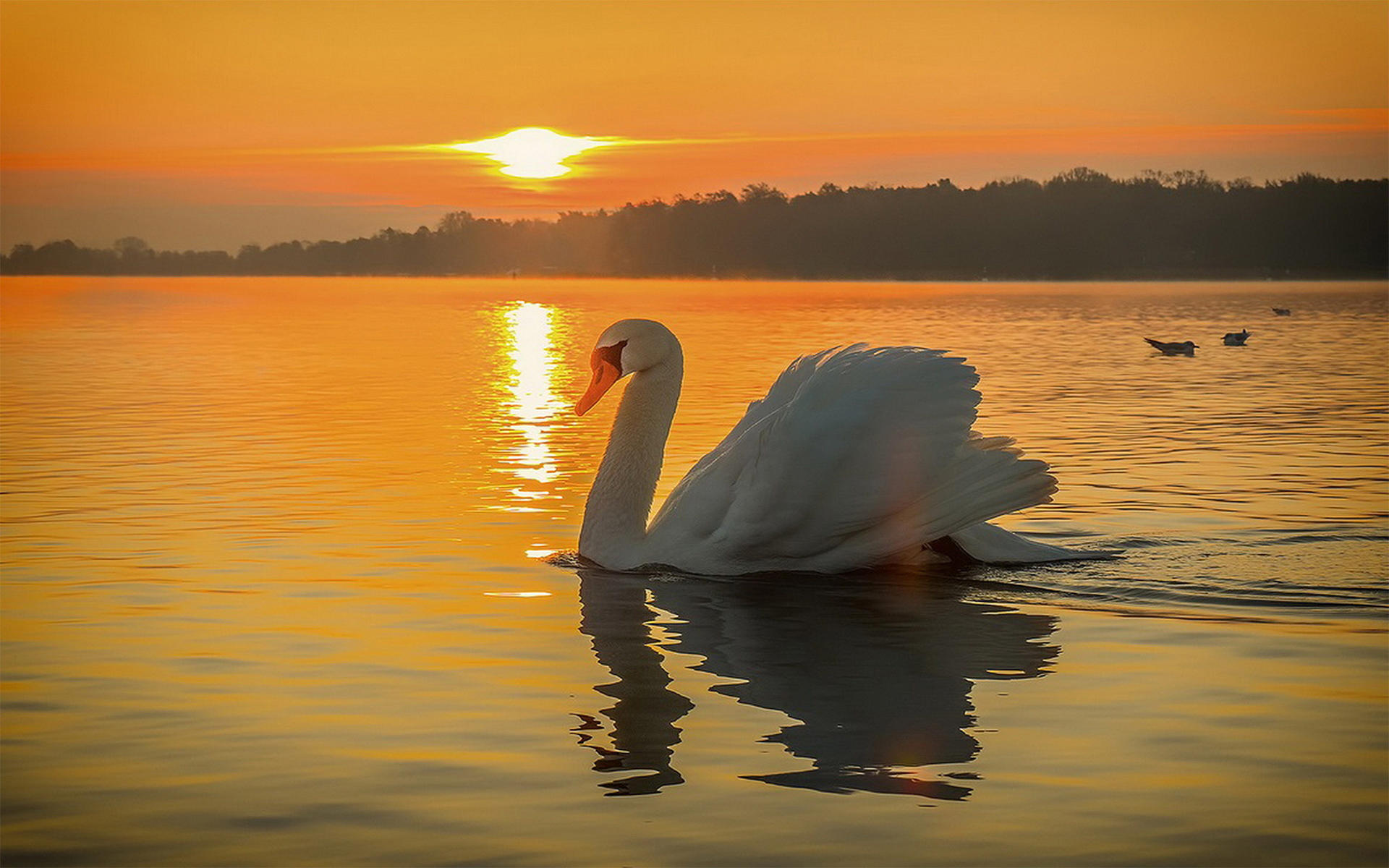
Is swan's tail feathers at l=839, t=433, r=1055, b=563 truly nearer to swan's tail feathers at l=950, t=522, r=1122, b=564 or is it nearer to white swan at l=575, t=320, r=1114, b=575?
→ white swan at l=575, t=320, r=1114, b=575

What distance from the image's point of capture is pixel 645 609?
10781 mm

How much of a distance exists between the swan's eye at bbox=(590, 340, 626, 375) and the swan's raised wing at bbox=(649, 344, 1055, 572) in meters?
1.41

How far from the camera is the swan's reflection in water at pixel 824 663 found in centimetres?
728

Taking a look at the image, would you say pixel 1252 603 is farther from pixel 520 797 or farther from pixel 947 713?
pixel 520 797

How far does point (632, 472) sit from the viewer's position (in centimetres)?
1234


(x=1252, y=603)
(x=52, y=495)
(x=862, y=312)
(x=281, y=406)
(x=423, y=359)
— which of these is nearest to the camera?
(x=1252, y=603)

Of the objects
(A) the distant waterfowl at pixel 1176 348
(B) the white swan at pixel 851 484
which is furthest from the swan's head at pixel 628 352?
(A) the distant waterfowl at pixel 1176 348

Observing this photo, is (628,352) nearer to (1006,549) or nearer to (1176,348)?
(1006,549)

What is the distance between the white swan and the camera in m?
11.2

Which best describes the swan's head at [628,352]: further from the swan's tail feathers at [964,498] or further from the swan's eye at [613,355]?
the swan's tail feathers at [964,498]

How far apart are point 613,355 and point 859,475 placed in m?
2.28

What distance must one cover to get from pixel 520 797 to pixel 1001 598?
4831 mm

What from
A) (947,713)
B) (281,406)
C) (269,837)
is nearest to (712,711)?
(947,713)

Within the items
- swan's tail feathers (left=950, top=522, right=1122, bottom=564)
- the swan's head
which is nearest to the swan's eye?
the swan's head
